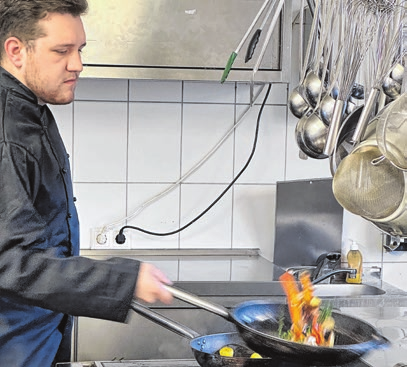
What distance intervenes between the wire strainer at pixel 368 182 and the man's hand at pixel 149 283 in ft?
1.06

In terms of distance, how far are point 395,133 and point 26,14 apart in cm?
69

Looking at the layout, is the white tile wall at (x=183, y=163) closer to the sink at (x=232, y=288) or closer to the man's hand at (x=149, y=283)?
the sink at (x=232, y=288)

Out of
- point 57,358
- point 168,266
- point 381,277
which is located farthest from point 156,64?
point 381,277

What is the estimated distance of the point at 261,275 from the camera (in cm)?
207

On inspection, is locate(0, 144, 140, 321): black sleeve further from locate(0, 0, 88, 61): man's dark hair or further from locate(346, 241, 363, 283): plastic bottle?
locate(346, 241, 363, 283): plastic bottle

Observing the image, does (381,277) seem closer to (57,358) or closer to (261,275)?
(261,275)

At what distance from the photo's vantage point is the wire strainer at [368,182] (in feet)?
3.90

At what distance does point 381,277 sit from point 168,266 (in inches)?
27.2

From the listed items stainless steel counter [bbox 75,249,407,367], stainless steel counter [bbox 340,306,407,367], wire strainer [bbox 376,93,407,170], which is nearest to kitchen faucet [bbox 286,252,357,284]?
stainless steel counter [bbox 75,249,407,367]

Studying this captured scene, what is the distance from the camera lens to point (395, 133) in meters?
1.08

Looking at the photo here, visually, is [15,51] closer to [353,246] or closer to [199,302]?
[199,302]

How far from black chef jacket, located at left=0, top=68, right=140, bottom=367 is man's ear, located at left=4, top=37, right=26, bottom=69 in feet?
0.10

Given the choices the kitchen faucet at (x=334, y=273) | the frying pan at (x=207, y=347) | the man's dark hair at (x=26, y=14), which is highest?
the man's dark hair at (x=26, y=14)

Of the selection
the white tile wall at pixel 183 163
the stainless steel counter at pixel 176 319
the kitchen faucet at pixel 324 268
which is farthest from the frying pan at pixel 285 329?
the white tile wall at pixel 183 163
